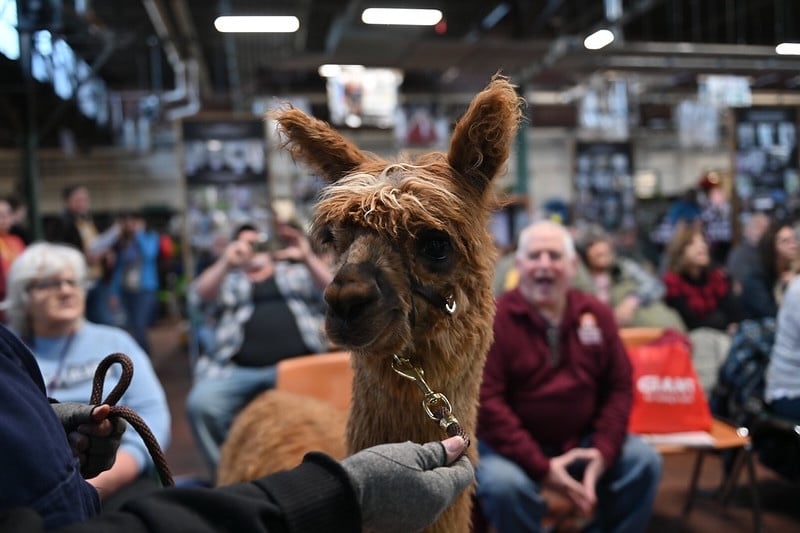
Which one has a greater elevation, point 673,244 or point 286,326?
point 673,244

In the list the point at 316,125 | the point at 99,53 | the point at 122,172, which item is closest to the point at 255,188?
the point at 99,53

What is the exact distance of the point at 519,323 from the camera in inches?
107

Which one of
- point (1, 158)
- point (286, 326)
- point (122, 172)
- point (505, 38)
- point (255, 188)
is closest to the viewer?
point (286, 326)

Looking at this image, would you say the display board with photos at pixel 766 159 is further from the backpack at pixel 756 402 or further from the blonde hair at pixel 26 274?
the blonde hair at pixel 26 274

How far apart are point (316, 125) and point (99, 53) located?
412 cm

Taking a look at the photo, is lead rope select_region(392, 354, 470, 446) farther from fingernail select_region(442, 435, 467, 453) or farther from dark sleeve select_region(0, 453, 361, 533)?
dark sleeve select_region(0, 453, 361, 533)

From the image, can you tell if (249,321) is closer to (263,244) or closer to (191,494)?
(263,244)

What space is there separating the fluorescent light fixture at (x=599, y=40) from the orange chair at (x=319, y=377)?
7.42m

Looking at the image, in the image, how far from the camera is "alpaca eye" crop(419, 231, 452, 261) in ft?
4.09

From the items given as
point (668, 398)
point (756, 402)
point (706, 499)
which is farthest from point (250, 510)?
point (706, 499)

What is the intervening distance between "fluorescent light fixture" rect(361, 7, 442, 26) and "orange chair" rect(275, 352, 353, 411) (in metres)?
6.20

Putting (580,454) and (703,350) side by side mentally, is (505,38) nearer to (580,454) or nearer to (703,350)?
(703,350)

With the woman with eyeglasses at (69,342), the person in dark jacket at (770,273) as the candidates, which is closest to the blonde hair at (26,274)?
the woman with eyeglasses at (69,342)

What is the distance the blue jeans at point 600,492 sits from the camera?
2482 millimetres
